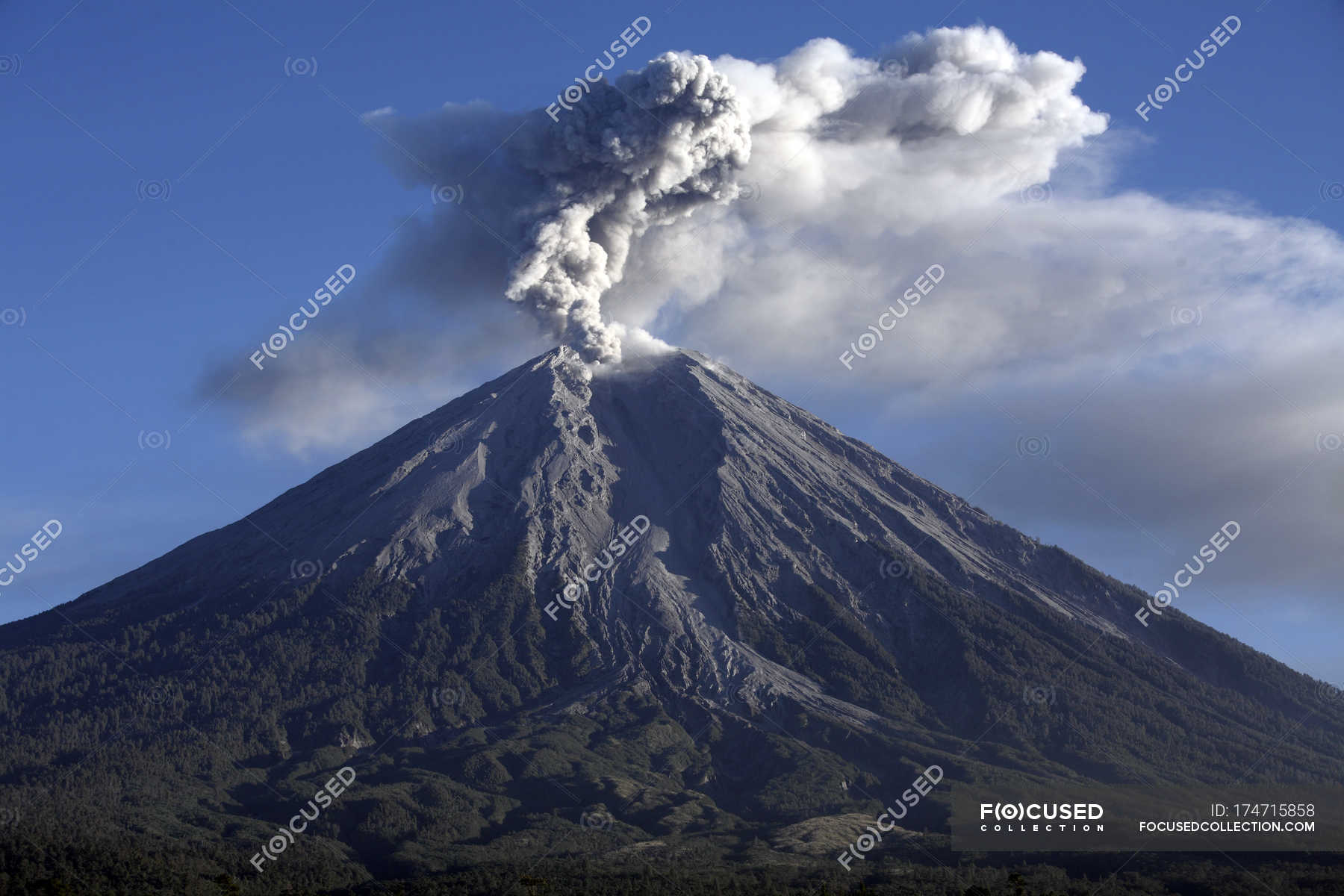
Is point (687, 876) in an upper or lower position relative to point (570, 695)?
lower

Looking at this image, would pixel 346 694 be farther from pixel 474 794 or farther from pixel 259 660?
pixel 474 794

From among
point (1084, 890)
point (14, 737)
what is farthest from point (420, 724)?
point (1084, 890)

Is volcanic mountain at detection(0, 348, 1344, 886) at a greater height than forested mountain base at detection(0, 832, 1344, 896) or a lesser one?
greater

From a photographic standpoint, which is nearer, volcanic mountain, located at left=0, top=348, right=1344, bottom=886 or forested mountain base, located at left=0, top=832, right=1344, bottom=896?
forested mountain base, located at left=0, top=832, right=1344, bottom=896

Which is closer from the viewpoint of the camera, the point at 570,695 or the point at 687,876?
the point at 687,876

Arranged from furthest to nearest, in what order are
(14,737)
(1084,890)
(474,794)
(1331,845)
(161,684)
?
(161,684), (14,737), (474,794), (1331,845), (1084,890)

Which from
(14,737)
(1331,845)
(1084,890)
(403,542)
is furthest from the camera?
(403,542)

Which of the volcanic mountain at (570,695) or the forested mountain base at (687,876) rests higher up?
the volcanic mountain at (570,695)

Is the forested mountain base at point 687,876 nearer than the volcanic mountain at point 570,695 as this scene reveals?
Yes
